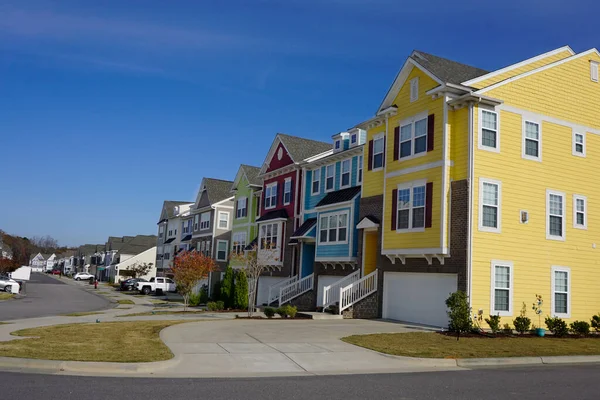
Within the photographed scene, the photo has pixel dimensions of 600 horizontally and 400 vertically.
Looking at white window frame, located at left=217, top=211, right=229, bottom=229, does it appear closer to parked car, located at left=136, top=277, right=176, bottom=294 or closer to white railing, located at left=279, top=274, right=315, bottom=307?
parked car, located at left=136, top=277, right=176, bottom=294

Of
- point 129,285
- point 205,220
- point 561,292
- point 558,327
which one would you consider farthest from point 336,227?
point 129,285

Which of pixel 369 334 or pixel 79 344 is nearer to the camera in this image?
pixel 79 344

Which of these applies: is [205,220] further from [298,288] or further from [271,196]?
[298,288]

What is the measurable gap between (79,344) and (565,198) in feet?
66.6

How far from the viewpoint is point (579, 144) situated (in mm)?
25000

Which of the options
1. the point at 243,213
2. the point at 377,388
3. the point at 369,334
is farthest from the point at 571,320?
the point at 243,213

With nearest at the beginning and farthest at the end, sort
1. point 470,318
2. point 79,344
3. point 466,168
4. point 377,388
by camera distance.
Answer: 1. point 377,388
2. point 79,344
3. point 470,318
4. point 466,168

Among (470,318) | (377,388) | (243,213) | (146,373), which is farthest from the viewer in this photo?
(243,213)

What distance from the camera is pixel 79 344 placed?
1431cm

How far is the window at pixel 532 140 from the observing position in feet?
76.1

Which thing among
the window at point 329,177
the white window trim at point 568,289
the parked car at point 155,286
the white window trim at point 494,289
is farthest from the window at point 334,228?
the parked car at point 155,286

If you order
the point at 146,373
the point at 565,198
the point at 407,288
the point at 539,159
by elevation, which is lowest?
the point at 146,373

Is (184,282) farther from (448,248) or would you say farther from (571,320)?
(571,320)

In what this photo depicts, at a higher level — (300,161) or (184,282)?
(300,161)
